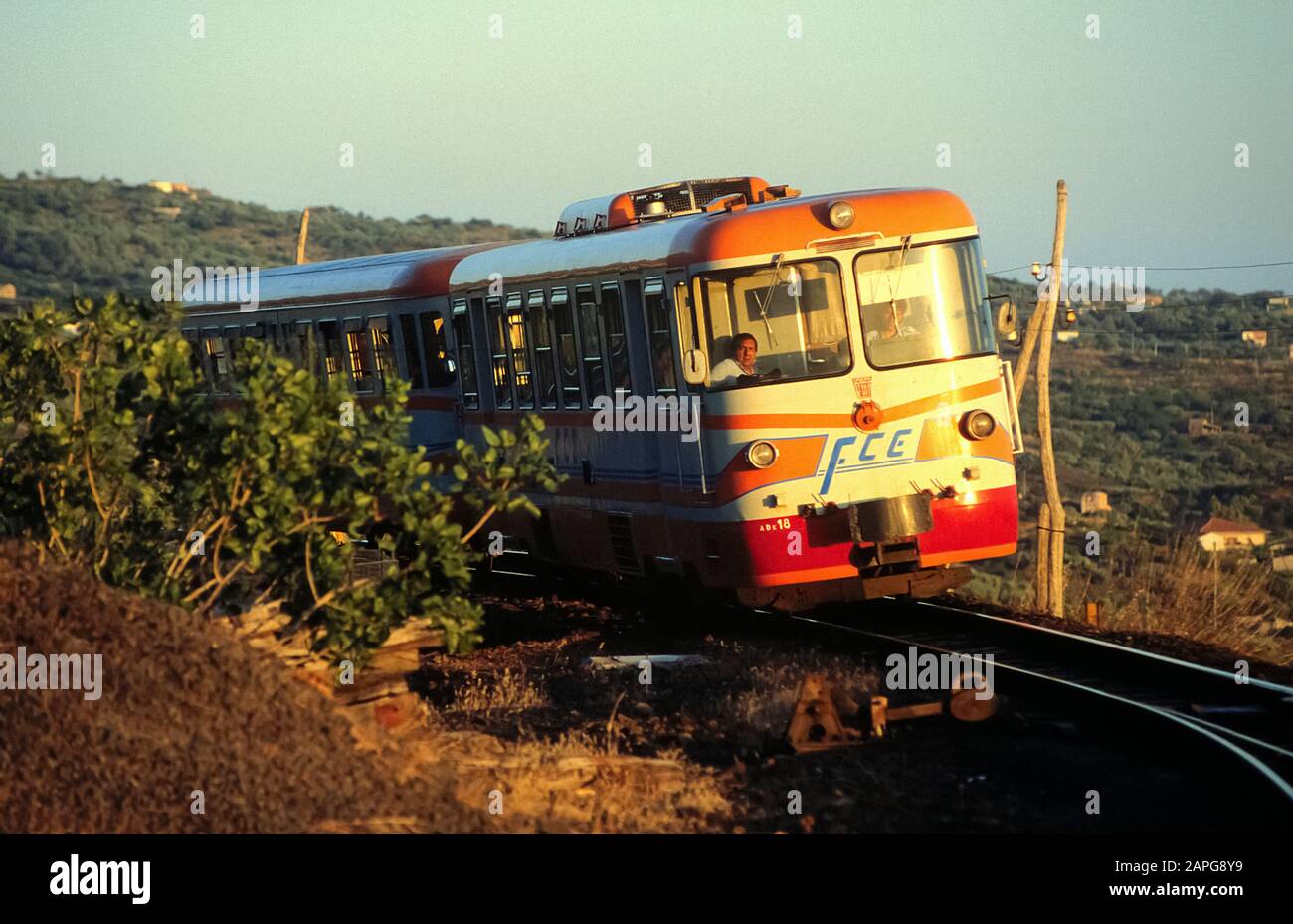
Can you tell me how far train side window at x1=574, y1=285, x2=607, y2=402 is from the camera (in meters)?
15.5

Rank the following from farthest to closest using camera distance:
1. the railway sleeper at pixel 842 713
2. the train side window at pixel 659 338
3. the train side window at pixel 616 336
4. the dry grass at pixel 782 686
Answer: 1. the train side window at pixel 616 336
2. the train side window at pixel 659 338
3. the dry grass at pixel 782 686
4. the railway sleeper at pixel 842 713

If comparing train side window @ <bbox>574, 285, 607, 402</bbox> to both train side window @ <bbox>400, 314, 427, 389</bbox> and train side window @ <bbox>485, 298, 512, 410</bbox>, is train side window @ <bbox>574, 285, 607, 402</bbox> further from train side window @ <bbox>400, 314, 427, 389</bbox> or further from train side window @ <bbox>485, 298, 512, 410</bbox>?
train side window @ <bbox>400, 314, 427, 389</bbox>

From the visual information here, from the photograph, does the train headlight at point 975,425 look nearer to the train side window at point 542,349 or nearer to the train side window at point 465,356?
the train side window at point 542,349

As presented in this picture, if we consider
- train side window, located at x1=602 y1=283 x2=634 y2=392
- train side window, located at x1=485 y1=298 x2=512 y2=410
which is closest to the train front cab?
train side window, located at x1=602 y1=283 x2=634 y2=392

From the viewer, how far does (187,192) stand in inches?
4151

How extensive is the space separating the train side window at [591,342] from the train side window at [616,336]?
161 millimetres

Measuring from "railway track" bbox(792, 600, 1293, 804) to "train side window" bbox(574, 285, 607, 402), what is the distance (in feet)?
8.52

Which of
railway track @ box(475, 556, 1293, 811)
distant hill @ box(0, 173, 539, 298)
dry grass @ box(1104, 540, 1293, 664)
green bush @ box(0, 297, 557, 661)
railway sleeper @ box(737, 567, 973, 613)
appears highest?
distant hill @ box(0, 173, 539, 298)

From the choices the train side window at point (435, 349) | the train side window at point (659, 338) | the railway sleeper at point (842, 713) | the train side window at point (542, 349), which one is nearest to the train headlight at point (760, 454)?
the train side window at point (659, 338)

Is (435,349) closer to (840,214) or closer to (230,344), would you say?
(230,344)

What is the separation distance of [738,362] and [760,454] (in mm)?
705

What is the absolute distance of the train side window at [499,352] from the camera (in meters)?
17.4

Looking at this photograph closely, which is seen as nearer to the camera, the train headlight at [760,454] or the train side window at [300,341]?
the train headlight at [760,454]

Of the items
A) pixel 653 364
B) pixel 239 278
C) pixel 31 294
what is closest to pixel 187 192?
pixel 31 294
